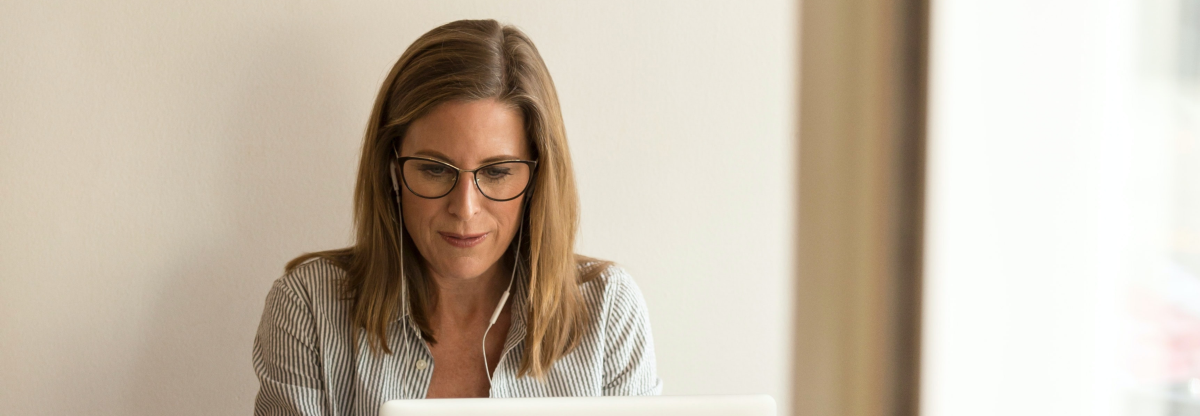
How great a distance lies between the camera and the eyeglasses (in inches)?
48.6

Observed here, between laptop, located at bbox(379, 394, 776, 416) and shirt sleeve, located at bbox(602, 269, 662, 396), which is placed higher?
laptop, located at bbox(379, 394, 776, 416)

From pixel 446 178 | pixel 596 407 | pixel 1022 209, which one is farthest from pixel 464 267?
pixel 1022 209

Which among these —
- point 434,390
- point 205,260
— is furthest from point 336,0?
point 434,390

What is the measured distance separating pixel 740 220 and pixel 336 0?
2.82 ft

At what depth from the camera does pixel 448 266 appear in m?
1.29

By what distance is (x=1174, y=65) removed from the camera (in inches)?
4.4

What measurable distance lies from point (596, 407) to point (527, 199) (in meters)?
0.62

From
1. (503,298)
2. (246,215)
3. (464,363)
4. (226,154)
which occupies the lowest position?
(464,363)

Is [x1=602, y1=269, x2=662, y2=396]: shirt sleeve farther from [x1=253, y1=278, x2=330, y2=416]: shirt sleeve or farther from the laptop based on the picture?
the laptop

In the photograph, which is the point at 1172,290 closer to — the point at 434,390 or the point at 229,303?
the point at 434,390

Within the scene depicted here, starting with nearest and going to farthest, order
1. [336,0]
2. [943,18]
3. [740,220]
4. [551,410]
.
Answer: [943,18]
[551,410]
[336,0]
[740,220]

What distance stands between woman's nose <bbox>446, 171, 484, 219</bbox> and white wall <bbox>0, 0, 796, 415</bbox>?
1.03 feet

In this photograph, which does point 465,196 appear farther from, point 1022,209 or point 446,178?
point 1022,209

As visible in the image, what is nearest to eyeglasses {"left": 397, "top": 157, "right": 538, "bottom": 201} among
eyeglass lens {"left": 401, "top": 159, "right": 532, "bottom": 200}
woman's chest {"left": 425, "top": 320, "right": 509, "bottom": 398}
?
eyeglass lens {"left": 401, "top": 159, "right": 532, "bottom": 200}
